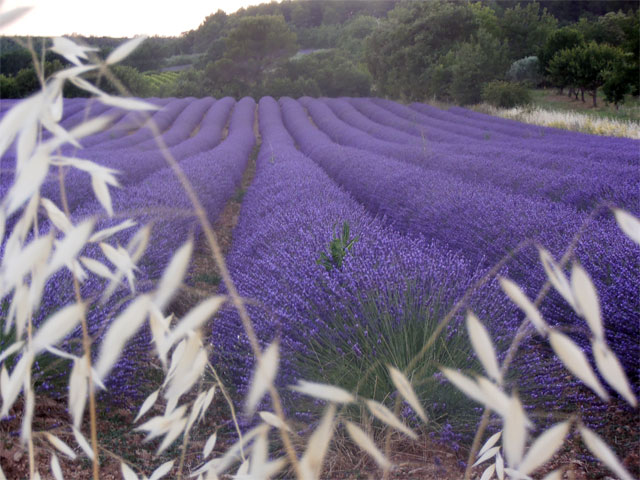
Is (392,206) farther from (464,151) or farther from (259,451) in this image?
(259,451)

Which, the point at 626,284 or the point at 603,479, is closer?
the point at 603,479

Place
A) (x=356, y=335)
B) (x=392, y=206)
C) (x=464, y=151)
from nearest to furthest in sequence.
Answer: (x=356, y=335) → (x=392, y=206) → (x=464, y=151)

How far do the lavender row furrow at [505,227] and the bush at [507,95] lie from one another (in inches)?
565

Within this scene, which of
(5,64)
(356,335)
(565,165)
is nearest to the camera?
(356,335)

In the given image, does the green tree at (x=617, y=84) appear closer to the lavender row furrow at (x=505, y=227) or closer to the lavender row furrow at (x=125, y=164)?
the lavender row furrow at (x=125, y=164)

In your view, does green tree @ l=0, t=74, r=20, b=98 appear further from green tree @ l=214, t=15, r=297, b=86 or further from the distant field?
the distant field

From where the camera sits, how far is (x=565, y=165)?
5.64m

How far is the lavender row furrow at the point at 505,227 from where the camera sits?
88.5 inches

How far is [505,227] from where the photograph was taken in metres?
3.37

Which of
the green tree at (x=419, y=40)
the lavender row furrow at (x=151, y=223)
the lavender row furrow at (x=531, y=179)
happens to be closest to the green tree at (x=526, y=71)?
the green tree at (x=419, y=40)

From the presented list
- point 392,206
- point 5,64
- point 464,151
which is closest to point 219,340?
point 392,206

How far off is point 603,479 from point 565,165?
15.1 feet

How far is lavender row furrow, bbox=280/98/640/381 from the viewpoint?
7.38ft

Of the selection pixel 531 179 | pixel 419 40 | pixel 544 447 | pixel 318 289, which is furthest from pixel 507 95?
pixel 544 447
